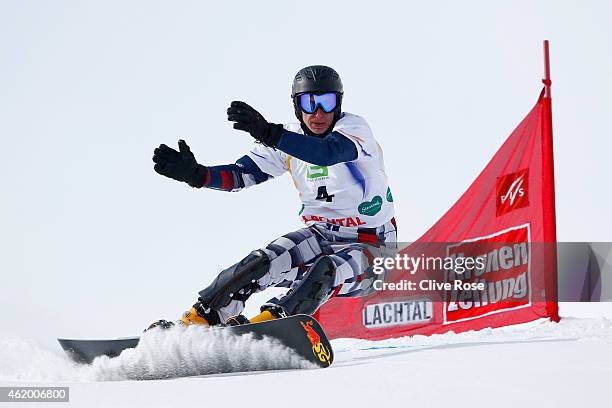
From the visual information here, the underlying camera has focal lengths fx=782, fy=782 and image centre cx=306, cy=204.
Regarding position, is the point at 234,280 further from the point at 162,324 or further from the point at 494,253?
the point at 494,253

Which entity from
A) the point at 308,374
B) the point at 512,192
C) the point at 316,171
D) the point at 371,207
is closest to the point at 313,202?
the point at 316,171

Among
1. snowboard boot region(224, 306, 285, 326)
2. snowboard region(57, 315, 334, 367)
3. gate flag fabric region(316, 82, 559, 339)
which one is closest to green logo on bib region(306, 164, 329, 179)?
snowboard boot region(224, 306, 285, 326)

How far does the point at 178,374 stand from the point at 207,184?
152 cm

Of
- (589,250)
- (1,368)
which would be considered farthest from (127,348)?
(589,250)

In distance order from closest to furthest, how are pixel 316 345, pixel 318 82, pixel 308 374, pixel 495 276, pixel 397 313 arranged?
pixel 308 374
pixel 316 345
pixel 318 82
pixel 495 276
pixel 397 313

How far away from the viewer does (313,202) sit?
5281mm

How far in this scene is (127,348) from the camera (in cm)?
429

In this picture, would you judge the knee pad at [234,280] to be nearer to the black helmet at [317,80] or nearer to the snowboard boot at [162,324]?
the snowboard boot at [162,324]

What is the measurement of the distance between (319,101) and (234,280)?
128 centimetres

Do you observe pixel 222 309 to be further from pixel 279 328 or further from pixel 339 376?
pixel 339 376

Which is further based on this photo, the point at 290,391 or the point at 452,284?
the point at 452,284

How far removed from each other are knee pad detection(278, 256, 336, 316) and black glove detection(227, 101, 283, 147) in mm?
812

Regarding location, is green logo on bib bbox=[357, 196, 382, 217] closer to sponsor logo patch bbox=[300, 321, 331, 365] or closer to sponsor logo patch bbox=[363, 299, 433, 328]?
sponsor logo patch bbox=[300, 321, 331, 365]

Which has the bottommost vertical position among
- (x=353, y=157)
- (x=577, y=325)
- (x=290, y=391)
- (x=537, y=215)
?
(x=577, y=325)
